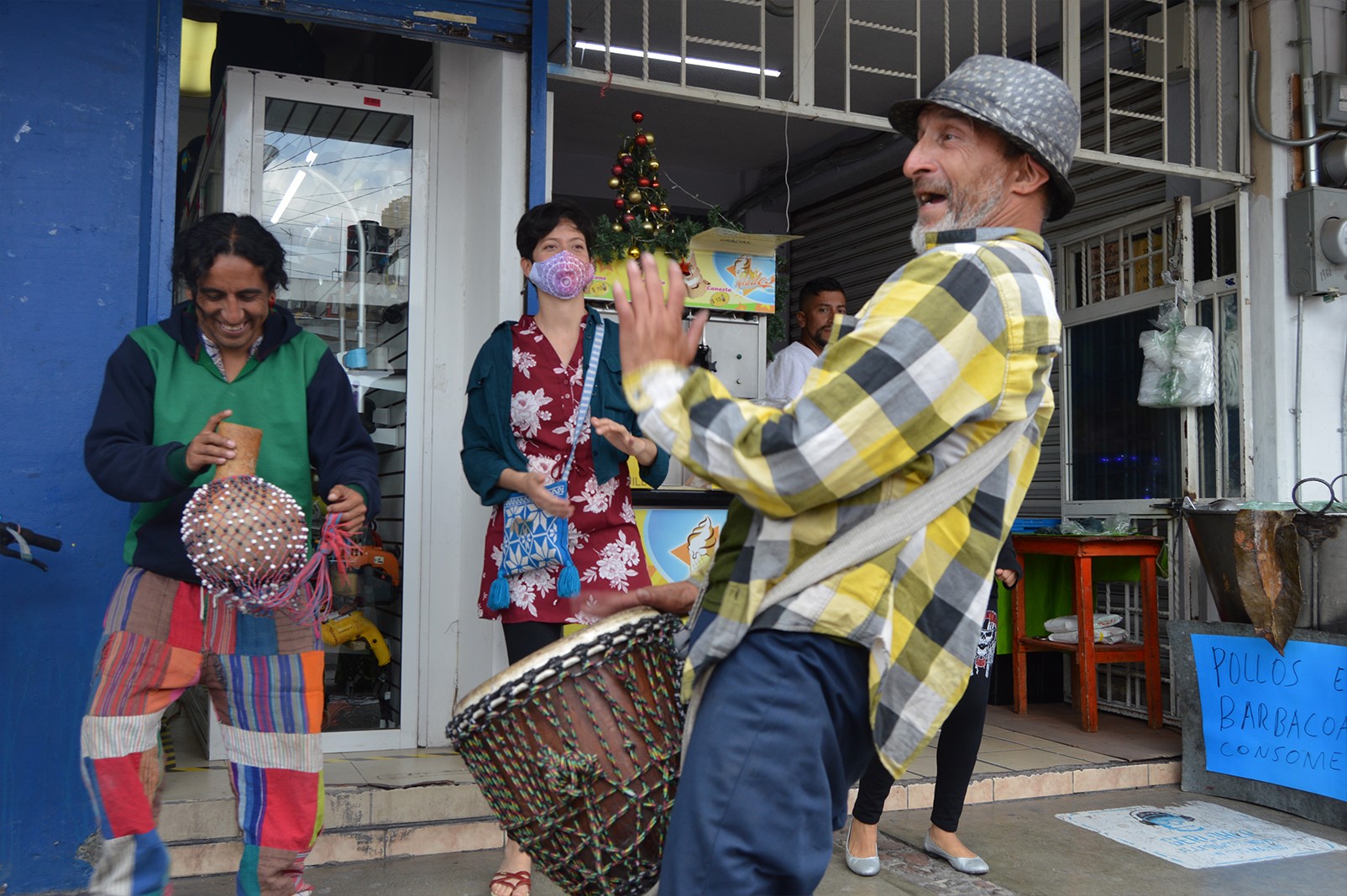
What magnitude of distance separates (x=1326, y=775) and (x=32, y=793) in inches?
189

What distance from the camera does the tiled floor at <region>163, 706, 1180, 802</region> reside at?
402 cm

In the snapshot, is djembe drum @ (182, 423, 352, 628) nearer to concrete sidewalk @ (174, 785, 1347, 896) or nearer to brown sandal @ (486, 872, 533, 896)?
brown sandal @ (486, 872, 533, 896)

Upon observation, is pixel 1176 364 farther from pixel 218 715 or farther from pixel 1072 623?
pixel 218 715

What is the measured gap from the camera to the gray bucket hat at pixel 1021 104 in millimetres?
1695

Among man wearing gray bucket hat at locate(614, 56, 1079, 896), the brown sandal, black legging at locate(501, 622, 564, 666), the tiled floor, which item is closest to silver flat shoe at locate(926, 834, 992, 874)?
the tiled floor

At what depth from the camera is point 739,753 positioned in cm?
156

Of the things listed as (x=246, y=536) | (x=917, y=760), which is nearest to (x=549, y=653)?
(x=246, y=536)

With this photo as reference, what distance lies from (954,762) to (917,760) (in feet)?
4.24

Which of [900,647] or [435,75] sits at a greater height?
[435,75]

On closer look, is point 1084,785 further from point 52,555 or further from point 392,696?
point 52,555

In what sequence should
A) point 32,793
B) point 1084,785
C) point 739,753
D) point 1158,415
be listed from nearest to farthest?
1. point 739,753
2. point 32,793
3. point 1084,785
4. point 1158,415

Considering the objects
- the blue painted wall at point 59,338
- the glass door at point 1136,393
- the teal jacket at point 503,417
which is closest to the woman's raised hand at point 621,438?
the teal jacket at point 503,417

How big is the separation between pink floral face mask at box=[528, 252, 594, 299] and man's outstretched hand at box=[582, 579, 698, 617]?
1.66 m

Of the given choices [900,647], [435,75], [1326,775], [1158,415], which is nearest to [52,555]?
[435,75]
